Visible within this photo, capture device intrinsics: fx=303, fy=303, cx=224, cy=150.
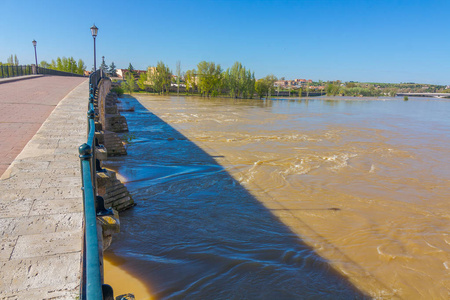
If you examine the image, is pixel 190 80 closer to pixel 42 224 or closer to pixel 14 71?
pixel 14 71

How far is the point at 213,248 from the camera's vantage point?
20.0 ft

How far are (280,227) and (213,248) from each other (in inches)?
74.9

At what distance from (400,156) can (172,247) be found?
534 inches

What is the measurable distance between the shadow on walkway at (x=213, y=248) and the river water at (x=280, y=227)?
0.02 metres

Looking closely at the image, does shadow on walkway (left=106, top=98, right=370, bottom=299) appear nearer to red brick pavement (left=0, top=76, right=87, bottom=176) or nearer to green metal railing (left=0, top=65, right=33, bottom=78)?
red brick pavement (left=0, top=76, right=87, bottom=176)

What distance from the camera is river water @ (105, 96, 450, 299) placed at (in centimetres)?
516

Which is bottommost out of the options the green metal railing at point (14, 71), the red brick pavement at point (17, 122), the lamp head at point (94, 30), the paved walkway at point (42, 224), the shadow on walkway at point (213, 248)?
the shadow on walkway at point (213, 248)

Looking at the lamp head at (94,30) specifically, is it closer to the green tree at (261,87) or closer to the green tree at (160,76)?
the green tree at (160,76)

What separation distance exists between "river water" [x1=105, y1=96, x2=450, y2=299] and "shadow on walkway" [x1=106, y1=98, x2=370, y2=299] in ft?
0.08

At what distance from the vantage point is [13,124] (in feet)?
23.2

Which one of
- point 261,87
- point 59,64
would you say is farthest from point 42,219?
point 261,87

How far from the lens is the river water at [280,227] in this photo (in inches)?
203

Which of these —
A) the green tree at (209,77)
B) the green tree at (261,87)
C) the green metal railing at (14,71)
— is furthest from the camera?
the green tree at (261,87)

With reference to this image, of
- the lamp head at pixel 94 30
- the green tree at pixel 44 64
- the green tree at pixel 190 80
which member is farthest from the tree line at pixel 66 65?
the lamp head at pixel 94 30
